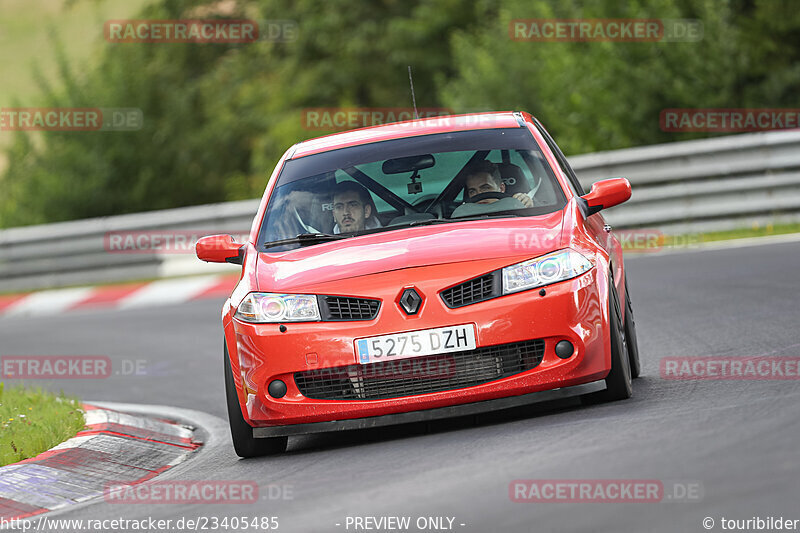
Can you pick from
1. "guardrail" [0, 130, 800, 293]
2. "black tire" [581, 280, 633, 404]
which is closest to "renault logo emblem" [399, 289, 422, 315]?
"black tire" [581, 280, 633, 404]

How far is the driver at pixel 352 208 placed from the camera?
24.6ft

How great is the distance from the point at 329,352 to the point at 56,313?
12502 millimetres

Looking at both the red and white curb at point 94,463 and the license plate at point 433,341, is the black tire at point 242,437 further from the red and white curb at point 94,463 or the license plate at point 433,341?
the license plate at point 433,341

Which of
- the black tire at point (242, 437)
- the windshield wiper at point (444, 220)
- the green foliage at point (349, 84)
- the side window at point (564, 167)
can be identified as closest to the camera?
the black tire at point (242, 437)

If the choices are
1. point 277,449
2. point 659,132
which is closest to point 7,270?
point 659,132

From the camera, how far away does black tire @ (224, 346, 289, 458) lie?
7027 millimetres

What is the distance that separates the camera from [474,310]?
642cm

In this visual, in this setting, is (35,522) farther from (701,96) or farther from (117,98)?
(117,98)
